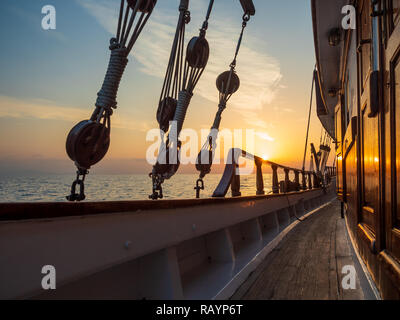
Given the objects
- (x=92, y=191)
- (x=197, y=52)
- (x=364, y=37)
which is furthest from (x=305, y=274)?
(x=92, y=191)

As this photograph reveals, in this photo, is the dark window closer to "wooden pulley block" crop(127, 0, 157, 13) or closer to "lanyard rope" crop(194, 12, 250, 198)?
"wooden pulley block" crop(127, 0, 157, 13)

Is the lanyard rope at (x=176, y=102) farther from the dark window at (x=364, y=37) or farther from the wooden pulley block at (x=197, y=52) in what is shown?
the dark window at (x=364, y=37)

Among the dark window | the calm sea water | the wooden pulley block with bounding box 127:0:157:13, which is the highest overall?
the wooden pulley block with bounding box 127:0:157:13

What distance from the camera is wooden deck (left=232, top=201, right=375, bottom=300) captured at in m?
2.25

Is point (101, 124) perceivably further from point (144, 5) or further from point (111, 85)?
point (144, 5)

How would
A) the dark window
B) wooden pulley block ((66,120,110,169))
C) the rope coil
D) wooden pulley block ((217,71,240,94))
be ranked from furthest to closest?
1. wooden pulley block ((217,71,240,94))
2. the dark window
3. the rope coil
4. wooden pulley block ((66,120,110,169))

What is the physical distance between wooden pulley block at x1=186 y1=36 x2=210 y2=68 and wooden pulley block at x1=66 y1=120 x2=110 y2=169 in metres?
1.72

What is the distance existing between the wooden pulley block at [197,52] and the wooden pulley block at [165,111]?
44 centimetres

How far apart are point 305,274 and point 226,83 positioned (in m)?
2.93

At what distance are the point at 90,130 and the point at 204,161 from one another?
1975 millimetres

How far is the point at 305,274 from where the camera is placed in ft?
9.14

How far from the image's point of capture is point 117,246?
4.97 ft

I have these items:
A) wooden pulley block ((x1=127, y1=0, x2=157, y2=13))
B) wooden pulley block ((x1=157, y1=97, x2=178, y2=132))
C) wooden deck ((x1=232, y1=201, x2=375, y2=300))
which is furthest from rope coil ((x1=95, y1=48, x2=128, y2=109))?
wooden deck ((x1=232, y1=201, x2=375, y2=300))
